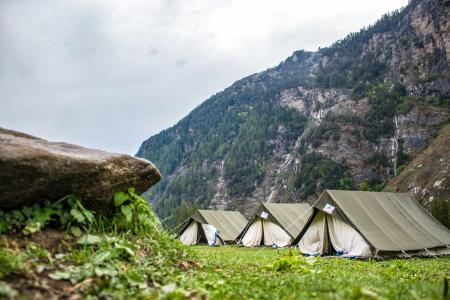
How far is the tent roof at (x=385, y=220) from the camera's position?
17391 millimetres

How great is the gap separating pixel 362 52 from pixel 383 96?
49.1 metres

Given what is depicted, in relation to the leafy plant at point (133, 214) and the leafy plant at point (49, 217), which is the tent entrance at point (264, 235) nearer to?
the leafy plant at point (133, 214)

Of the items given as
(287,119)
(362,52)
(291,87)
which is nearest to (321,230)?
(287,119)

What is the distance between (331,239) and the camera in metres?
18.7

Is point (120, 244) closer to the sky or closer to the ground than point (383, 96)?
closer to the ground

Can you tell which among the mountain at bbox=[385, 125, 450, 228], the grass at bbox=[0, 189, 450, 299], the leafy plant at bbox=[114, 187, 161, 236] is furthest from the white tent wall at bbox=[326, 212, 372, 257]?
the mountain at bbox=[385, 125, 450, 228]

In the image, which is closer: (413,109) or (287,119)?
(413,109)

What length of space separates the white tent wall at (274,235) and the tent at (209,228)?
2996 millimetres

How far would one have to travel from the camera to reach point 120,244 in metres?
5.70

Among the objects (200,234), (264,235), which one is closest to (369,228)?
(264,235)

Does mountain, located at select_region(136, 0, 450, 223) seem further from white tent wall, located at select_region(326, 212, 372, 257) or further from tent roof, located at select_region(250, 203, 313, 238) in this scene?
white tent wall, located at select_region(326, 212, 372, 257)

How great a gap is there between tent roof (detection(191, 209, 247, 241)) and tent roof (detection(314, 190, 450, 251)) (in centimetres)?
1447

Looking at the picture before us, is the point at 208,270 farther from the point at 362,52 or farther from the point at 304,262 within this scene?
the point at 362,52

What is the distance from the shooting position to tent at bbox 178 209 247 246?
31.2m
